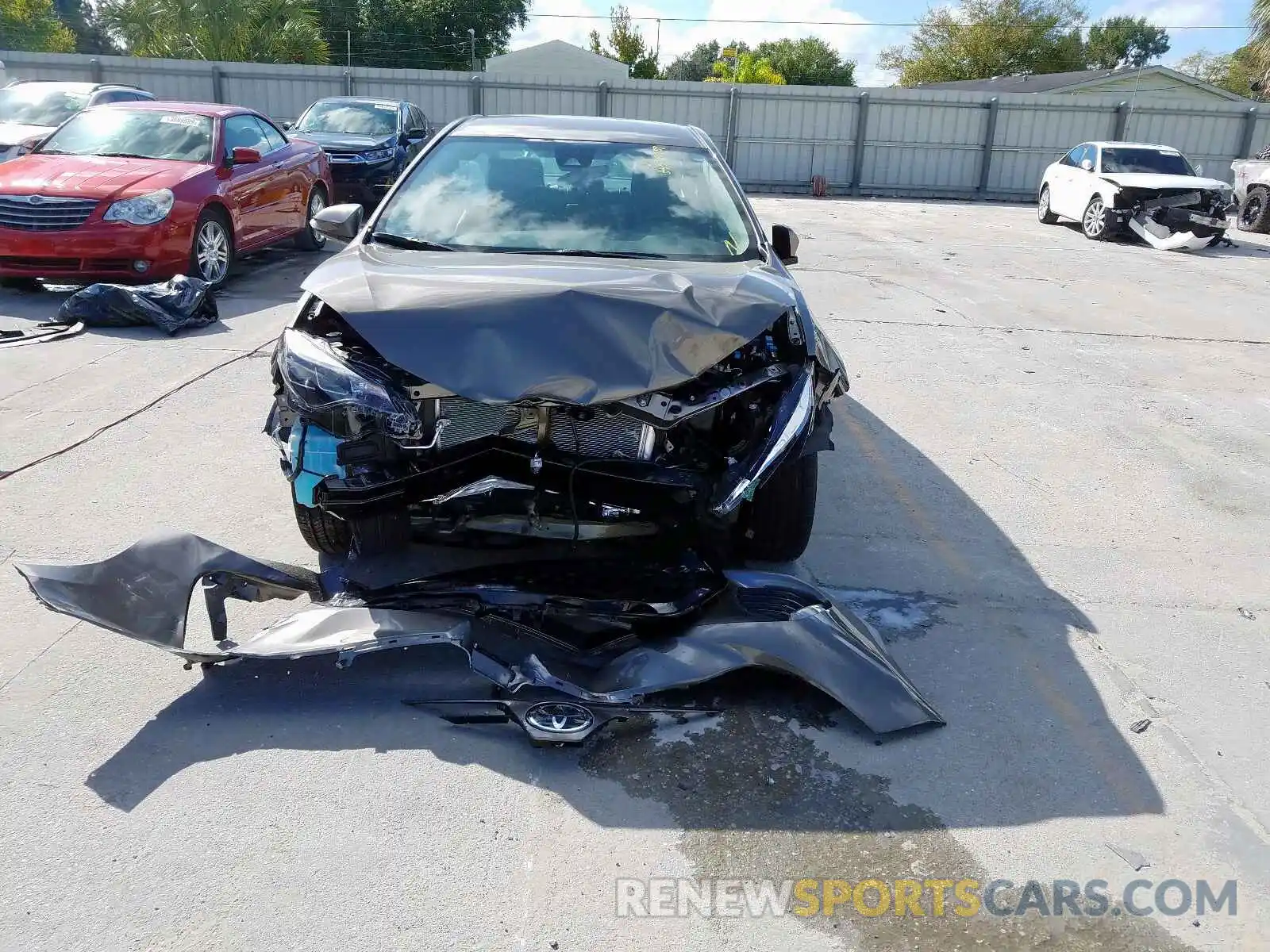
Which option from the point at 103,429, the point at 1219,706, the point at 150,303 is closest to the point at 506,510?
the point at 1219,706

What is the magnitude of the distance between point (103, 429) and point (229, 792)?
3.73m

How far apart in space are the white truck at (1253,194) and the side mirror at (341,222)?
19.4 metres

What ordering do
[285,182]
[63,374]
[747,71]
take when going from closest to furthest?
[63,374] < [285,182] < [747,71]

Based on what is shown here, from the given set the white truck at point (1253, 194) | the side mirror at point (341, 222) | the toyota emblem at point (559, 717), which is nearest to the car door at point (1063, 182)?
the white truck at point (1253, 194)

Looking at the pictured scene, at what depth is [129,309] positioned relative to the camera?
26.8 ft

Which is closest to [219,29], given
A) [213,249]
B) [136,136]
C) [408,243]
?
[136,136]

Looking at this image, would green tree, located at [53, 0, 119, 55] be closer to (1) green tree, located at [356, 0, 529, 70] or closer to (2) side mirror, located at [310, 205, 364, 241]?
(1) green tree, located at [356, 0, 529, 70]

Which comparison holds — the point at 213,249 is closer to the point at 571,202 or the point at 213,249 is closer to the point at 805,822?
the point at 571,202

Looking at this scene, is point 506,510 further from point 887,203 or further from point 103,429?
point 887,203

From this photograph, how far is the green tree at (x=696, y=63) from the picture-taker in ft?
269

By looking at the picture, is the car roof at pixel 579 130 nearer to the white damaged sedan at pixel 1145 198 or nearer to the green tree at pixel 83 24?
the white damaged sedan at pixel 1145 198

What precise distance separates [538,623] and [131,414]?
3.92 meters

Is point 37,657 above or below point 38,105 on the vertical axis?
below

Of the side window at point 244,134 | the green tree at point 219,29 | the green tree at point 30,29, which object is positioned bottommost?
the side window at point 244,134
